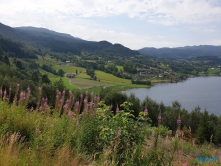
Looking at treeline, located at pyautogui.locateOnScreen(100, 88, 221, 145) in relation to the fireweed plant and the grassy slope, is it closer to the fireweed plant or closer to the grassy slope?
the grassy slope

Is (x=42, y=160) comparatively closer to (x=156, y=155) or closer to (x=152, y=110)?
(x=156, y=155)

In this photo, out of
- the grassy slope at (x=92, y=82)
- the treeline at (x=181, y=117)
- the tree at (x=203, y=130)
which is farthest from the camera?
the grassy slope at (x=92, y=82)

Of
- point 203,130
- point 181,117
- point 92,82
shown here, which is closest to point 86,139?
point 203,130

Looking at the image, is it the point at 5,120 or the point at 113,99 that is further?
the point at 113,99

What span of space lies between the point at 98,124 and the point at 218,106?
59483 millimetres

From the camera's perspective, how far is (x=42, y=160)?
129 inches

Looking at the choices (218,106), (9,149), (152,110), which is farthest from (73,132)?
(218,106)

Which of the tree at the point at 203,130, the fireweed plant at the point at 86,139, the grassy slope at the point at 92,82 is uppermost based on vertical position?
the fireweed plant at the point at 86,139

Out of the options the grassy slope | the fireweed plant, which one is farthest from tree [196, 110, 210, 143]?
the grassy slope

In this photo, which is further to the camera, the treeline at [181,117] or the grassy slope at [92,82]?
the grassy slope at [92,82]

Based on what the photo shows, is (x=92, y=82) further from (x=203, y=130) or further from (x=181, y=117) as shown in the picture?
(x=203, y=130)

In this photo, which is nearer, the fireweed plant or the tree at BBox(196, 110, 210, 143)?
the fireweed plant

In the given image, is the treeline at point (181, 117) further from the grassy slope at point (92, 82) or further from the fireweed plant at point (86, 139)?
the fireweed plant at point (86, 139)

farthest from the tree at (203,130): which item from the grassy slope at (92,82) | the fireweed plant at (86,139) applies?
the grassy slope at (92,82)
